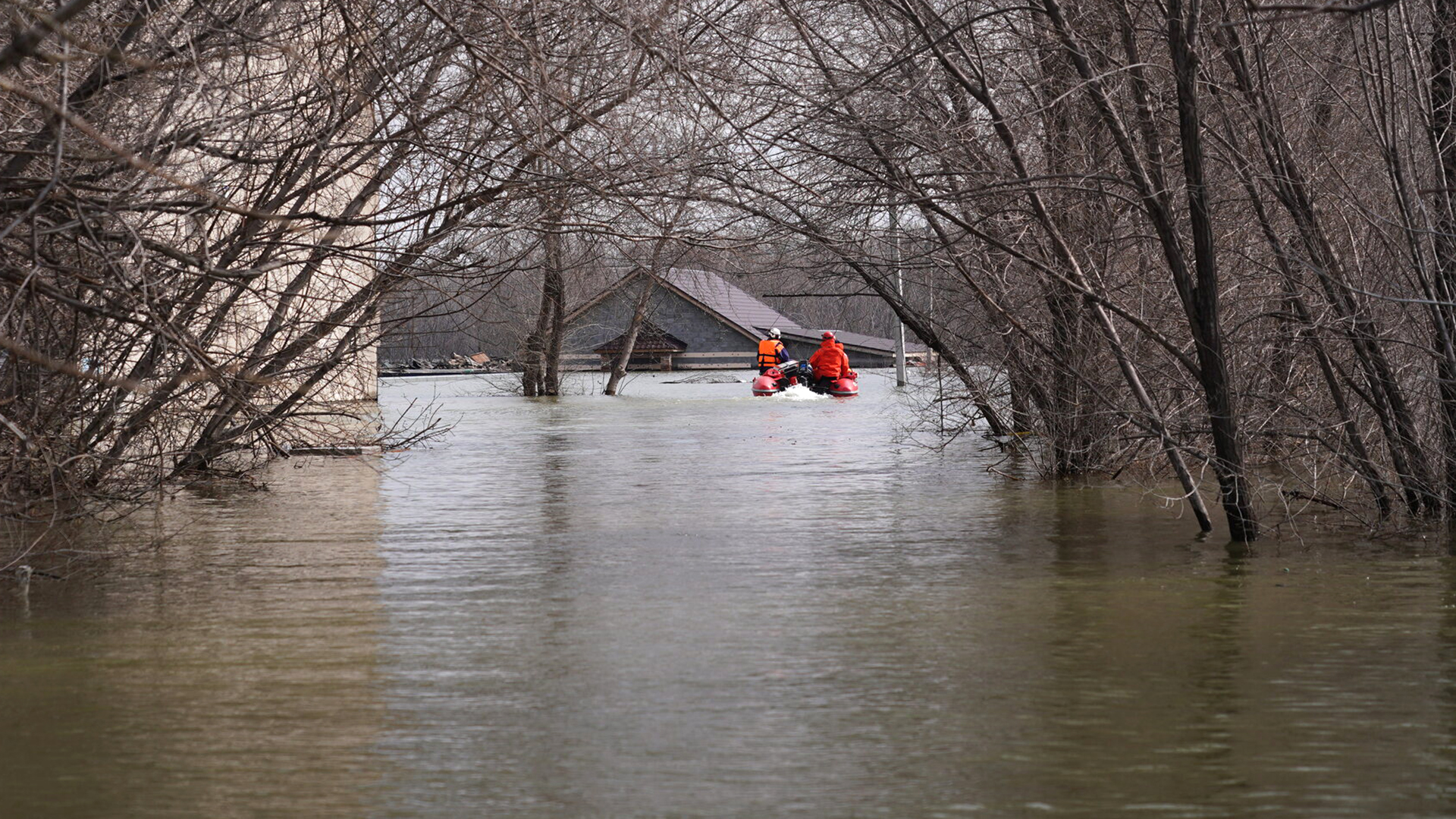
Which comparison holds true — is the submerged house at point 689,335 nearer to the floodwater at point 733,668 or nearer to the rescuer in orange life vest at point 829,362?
the rescuer in orange life vest at point 829,362

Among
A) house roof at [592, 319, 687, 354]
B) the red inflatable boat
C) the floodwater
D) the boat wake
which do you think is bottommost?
the floodwater

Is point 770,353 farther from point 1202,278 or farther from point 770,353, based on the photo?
point 1202,278

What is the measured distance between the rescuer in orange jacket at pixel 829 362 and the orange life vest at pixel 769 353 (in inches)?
73.5

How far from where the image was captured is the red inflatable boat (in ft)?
124

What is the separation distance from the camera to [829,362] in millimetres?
38344

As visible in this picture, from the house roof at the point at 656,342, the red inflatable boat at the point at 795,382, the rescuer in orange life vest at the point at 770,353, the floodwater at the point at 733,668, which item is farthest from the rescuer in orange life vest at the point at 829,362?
the house roof at the point at 656,342

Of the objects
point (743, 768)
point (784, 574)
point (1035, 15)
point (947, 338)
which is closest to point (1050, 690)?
point (743, 768)

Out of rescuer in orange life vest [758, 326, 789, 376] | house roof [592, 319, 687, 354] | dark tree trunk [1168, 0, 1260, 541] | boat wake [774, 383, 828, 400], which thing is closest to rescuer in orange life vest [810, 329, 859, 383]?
boat wake [774, 383, 828, 400]

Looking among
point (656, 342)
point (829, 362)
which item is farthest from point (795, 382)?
point (656, 342)

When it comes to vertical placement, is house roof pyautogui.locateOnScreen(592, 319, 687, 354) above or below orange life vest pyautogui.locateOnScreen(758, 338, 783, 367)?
above

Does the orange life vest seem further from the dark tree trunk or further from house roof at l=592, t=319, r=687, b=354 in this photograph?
the dark tree trunk

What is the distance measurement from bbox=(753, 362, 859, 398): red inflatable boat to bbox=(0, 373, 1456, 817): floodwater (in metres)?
24.2

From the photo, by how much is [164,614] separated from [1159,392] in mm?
8854

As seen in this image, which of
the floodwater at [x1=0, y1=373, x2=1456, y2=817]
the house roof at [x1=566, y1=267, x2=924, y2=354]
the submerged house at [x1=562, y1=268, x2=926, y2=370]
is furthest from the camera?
the submerged house at [x1=562, y1=268, x2=926, y2=370]
